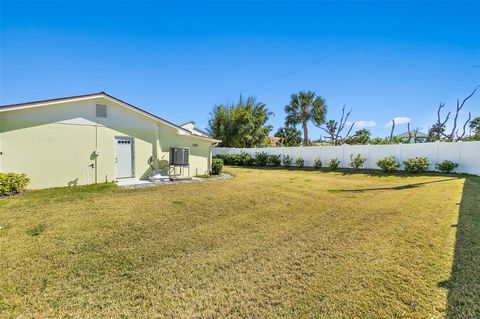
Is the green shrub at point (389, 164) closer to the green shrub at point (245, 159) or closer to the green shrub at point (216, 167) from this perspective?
the green shrub at point (216, 167)

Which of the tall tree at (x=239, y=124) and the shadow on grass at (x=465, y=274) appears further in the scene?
the tall tree at (x=239, y=124)

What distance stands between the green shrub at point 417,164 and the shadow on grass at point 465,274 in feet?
30.0

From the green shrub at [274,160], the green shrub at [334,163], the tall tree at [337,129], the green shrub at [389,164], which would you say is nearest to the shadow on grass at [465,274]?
the green shrub at [389,164]

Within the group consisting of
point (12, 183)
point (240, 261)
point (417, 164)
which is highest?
point (417, 164)

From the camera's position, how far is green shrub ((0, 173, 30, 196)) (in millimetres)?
7015

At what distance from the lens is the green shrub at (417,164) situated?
41.1 feet

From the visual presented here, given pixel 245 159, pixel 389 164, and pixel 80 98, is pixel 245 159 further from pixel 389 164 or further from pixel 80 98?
pixel 80 98

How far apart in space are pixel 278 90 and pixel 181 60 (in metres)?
12.0

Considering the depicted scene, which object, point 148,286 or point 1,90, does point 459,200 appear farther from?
point 1,90

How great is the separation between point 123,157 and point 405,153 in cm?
1601

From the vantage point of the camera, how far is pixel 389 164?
13539 mm

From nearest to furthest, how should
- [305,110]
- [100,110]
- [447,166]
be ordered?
[100,110]
[447,166]
[305,110]

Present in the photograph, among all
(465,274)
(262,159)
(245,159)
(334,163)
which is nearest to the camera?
(465,274)

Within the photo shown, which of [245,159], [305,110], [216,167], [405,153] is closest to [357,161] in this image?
[405,153]
